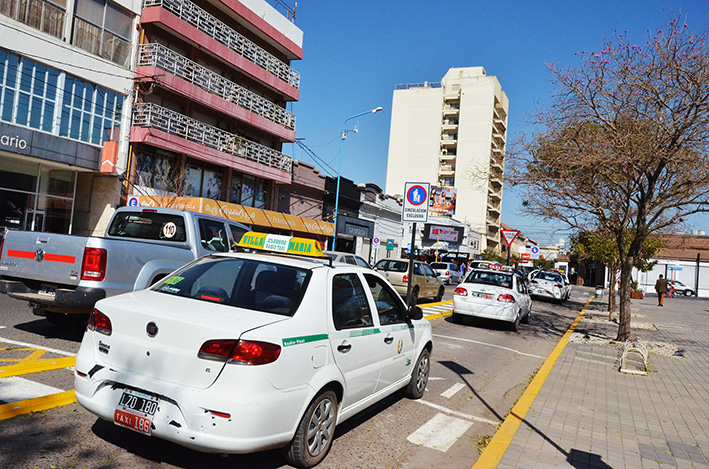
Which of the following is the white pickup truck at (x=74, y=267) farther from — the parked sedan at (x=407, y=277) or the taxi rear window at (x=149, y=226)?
the parked sedan at (x=407, y=277)

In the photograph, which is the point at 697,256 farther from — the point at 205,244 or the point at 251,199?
the point at 205,244

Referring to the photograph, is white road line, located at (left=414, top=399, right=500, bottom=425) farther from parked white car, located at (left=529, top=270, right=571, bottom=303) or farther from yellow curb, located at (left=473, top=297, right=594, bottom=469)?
parked white car, located at (left=529, top=270, right=571, bottom=303)

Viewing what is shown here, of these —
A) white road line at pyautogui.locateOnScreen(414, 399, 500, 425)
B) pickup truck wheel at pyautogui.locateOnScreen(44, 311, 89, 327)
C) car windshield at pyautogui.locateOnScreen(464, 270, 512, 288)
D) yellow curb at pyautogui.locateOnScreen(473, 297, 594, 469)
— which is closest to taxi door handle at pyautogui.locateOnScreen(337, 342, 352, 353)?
yellow curb at pyautogui.locateOnScreen(473, 297, 594, 469)

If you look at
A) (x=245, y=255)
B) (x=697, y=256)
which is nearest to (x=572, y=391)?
(x=245, y=255)

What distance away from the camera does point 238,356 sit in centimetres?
342

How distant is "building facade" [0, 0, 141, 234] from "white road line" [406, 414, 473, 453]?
715 inches

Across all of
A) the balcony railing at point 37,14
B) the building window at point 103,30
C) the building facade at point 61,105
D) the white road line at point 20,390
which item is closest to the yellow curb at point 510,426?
the white road line at point 20,390

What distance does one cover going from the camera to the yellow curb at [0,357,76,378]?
5462mm

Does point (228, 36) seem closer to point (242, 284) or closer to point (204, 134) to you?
point (204, 134)

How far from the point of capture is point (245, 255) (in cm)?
477

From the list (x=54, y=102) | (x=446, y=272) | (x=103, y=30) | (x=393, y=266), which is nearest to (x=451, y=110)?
(x=446, y=272)

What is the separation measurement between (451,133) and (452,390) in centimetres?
7491

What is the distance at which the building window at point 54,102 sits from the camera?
1791cm

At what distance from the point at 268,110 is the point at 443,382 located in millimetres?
25416
